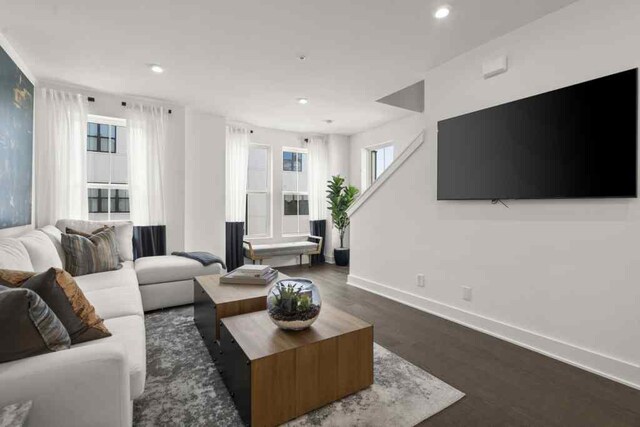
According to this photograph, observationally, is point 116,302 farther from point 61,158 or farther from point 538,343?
point 538,343

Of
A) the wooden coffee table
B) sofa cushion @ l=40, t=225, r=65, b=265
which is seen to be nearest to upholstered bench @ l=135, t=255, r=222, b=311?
sofa cushion @ l=40, t=225, r=65, b=265

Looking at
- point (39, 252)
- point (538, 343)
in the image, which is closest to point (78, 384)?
point (39, 252)

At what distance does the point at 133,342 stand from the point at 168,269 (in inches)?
76.1

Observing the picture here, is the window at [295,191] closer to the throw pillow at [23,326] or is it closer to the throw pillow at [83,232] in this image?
the throw pillow at [83,232]

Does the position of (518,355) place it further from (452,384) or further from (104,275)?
(104,275)

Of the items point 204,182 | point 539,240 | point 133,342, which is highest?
point 204,182

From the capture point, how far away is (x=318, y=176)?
21.2 feet

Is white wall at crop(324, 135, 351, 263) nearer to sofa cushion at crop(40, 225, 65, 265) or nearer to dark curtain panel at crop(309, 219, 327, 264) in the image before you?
dark curtain panel at crop(309, 219, 327, 264)

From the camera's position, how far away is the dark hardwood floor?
171 centimetres

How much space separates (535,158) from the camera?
2.48 m

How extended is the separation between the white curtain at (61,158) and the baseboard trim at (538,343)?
14.1 feet

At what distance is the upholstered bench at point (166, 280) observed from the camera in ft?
11.1

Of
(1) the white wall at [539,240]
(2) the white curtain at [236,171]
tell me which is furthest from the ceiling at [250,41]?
(2) the white curtain at [236,171]

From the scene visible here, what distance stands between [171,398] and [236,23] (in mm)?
2808
